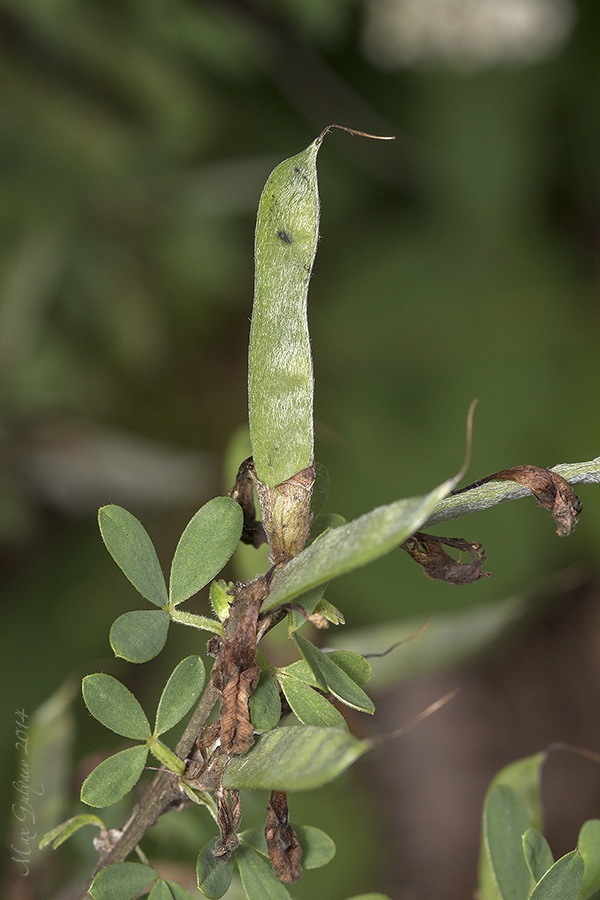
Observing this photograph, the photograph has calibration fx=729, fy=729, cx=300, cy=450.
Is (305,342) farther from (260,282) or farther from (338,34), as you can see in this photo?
(338,34)

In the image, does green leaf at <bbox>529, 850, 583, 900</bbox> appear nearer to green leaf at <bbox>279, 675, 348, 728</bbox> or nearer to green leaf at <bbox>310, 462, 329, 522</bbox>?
green leaf at <bbox>279, 675, 348, 728</bbox>

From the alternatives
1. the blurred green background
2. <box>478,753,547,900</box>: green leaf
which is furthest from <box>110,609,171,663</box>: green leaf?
the blurred green background

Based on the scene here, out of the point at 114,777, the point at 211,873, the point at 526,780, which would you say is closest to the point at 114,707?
the point at 114,777

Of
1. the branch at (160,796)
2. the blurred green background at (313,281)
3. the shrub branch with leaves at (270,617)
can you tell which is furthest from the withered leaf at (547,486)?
the blurred green background at (313,281)

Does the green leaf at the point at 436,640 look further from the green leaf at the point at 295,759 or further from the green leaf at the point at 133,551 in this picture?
the green leaf at the point at 295,759

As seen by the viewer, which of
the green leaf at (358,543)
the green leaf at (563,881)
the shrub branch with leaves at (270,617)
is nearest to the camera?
→ the green leaf at (358,543)

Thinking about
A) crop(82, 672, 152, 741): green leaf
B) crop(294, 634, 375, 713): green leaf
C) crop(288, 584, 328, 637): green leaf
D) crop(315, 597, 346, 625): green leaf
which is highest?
crop(288, 584, 328, 637): green leaf

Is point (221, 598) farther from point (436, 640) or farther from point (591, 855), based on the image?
point (436, 640)
